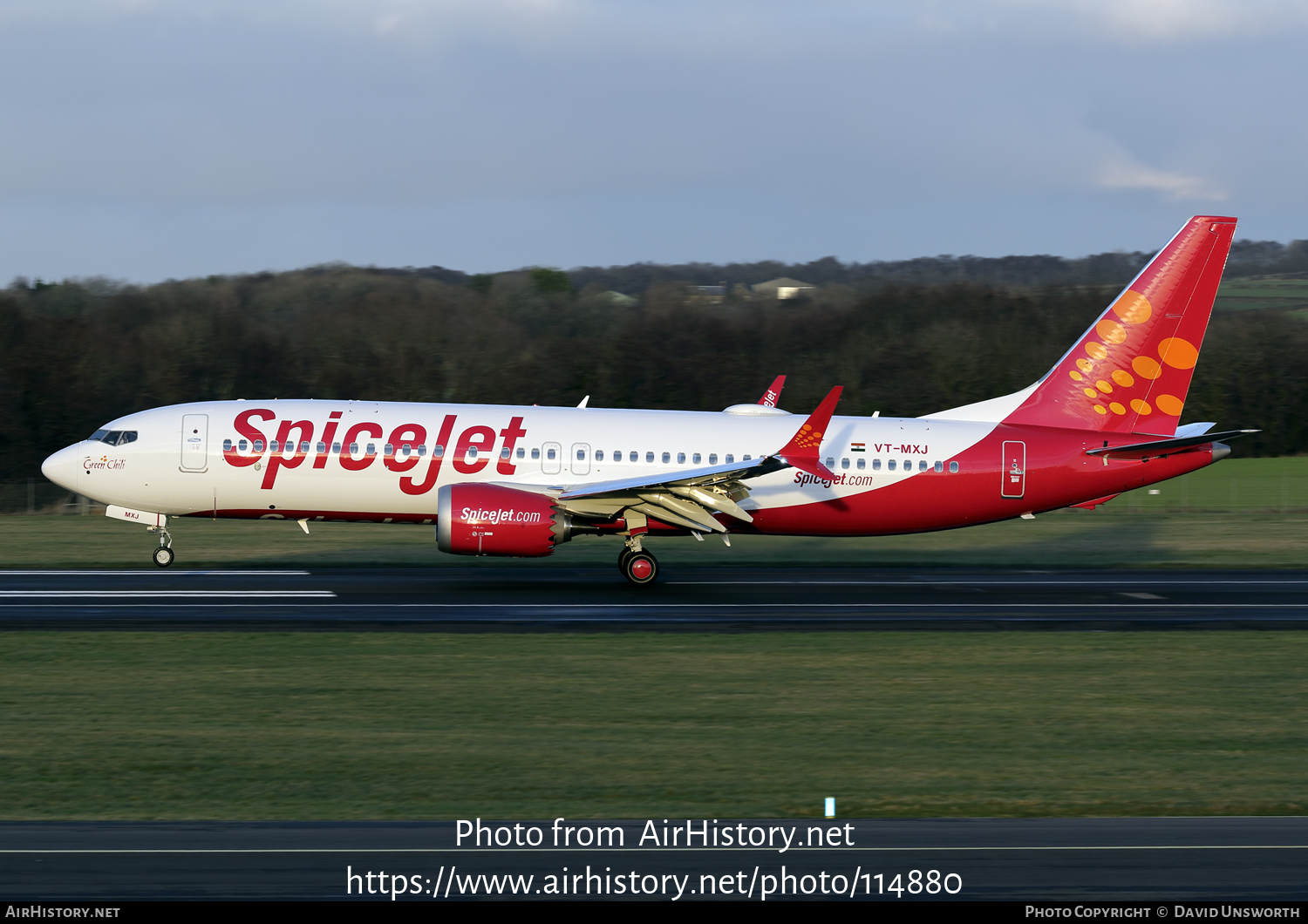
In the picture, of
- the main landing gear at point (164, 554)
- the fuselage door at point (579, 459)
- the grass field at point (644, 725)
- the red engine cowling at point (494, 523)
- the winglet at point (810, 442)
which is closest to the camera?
the grass field at point (644, 725)

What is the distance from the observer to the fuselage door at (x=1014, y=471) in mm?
28844

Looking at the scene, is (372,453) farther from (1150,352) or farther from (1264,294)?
A: (1264,294)

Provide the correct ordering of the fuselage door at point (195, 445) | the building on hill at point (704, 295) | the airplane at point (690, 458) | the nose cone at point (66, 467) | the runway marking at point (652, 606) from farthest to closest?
the building on hill at point (704, 295), the nose cone at point (66, 467), the fuselage door at point (195, 445), the airplane at point (690, 458), the runway marking at point (652, 606)

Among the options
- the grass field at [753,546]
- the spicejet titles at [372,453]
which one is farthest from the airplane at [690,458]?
the grass field at [753,546]

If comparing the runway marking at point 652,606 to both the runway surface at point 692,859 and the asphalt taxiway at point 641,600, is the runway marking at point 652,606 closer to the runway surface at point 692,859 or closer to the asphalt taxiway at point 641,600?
the asphalt taxiway at point 641,600

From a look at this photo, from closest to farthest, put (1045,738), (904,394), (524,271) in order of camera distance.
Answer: (1045,738) → (904,394) → (524,271)

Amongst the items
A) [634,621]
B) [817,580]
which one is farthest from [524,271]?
[634,621]

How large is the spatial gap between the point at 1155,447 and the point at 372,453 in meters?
17.0

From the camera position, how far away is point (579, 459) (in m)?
27.7

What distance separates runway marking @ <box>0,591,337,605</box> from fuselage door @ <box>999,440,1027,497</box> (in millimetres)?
14779

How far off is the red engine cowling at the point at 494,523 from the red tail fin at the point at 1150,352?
11449 millimetres

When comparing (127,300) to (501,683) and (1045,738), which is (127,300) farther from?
(1045,738)

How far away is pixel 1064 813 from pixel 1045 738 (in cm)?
306

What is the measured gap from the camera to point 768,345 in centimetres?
7256
